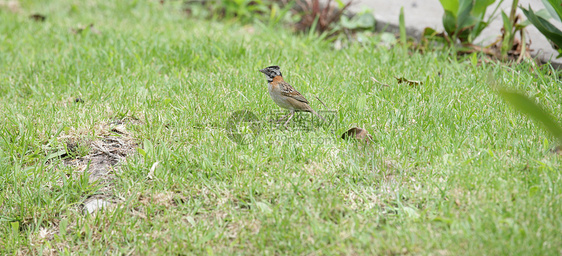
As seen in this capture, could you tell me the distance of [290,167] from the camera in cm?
372

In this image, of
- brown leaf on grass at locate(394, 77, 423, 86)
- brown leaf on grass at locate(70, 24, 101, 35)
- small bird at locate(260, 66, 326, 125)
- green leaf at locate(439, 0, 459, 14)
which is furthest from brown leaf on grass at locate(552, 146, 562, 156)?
brown leaf on grass at locate(70, 24, 101, 35)

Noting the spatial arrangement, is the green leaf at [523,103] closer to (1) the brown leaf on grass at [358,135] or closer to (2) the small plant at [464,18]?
(1) the brown leaf on grass at [358,135]

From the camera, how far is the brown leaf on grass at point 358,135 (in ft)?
13.0

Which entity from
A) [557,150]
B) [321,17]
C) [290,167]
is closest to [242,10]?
[321,17]

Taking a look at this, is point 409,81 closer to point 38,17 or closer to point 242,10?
point 242,10

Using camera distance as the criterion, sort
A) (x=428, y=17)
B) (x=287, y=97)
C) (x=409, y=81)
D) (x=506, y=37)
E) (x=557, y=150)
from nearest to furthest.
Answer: (x=557, y=150)
(x=287, y=97)
(x=409, y=81)
(x=506, y=37)
(x=428, y=17)

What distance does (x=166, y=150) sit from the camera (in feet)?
13.0

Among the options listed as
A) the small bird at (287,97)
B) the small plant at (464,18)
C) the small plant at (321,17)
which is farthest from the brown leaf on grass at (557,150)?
the small plant at (321,17)

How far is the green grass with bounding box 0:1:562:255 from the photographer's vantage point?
3141 millimetres

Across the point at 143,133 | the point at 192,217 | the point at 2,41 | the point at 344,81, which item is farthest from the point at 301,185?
the point at 2,41

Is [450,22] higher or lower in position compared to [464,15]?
lower

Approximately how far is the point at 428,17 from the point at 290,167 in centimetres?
444

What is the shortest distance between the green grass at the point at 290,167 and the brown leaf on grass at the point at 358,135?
0.06 m

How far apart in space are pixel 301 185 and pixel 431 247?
1.00m
